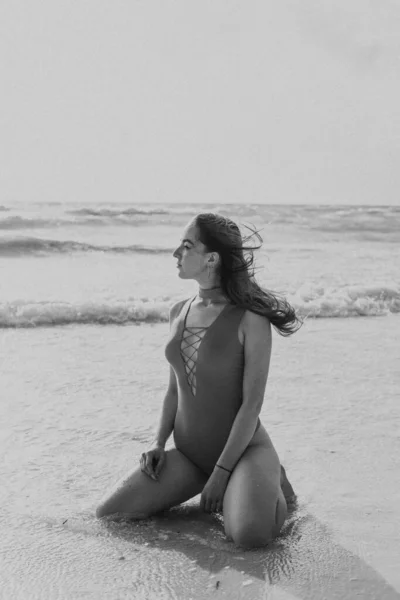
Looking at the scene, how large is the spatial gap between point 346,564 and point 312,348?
4.17 metres

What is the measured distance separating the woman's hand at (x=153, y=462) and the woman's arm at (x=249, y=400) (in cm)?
29

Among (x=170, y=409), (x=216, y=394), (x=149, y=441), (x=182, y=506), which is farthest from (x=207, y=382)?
(x=149, y=441)

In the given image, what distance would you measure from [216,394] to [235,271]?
508 mm

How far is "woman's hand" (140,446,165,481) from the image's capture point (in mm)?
3188

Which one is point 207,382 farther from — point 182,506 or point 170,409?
point 182,506

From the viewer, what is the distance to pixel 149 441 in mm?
4375

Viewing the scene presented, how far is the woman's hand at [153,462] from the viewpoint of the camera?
3188 millimetres

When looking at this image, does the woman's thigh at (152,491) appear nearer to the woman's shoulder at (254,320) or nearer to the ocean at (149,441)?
the ocean at (149,441)

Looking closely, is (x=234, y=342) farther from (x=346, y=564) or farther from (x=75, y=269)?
(x=75, y=269)

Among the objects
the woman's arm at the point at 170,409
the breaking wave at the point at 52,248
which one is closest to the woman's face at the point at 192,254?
the woman's arm at the point at 170,409

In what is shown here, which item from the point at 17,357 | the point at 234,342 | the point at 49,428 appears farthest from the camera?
the point at 17,357

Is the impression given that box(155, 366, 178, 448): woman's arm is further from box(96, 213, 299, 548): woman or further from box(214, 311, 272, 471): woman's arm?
box(214, 311, 272, 471): woman's arm

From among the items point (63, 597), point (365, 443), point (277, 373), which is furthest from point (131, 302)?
point (63, 597)

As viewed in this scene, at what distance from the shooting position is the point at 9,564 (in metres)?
2.87
